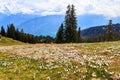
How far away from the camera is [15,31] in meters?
185

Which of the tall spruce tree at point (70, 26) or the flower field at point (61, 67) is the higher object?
the tall spruce tree at point (70, 26)

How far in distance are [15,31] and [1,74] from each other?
16275 centimetres

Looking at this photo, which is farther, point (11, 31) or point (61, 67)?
point (11, 31)

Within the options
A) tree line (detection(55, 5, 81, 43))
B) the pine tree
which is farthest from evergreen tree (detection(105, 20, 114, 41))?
the pine tree

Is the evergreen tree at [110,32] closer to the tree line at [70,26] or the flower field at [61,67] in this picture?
the tree line at [70,26]

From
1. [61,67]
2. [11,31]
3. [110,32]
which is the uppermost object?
[11,31]

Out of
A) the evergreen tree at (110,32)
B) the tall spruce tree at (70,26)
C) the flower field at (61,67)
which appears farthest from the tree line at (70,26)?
the flower field at (61,67)

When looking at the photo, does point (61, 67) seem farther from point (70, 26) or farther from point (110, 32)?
point (110, 32)

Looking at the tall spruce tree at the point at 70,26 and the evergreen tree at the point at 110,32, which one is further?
the evergreen tree at the point at 110,32

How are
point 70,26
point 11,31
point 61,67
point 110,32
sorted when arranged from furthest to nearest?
point 11,31, point 110,32, point 70,26, point 61,67

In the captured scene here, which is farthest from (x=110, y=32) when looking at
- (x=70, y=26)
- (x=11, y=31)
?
(x=11, y=31)

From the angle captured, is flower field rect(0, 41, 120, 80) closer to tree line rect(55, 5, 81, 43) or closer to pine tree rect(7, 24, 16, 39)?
tree line rect(55, 5, 81, 43)

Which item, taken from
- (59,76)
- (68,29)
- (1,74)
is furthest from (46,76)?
(68,29)

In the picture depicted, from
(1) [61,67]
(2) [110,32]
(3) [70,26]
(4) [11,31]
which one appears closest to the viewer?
(1) [61,67]
